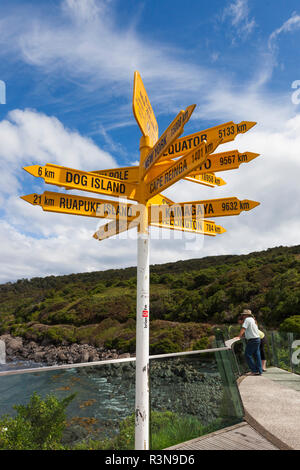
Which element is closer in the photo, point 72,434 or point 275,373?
point 72,434

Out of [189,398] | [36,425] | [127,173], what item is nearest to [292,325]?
[189,398]

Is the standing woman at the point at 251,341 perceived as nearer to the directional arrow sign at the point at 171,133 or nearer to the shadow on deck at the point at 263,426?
the shadow on deck at the point at 263,426

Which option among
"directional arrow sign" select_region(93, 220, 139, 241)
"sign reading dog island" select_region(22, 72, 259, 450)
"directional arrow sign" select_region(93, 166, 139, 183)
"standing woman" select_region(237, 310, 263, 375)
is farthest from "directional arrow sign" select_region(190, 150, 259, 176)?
"standing woman" select_region(237, 310, 263, 375)

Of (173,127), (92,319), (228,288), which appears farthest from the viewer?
(92,319)

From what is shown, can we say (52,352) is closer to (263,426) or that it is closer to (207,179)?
(263,426)

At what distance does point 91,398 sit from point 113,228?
5.82 feet

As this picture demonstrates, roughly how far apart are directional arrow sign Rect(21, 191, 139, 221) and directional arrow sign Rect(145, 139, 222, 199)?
11.3 inches

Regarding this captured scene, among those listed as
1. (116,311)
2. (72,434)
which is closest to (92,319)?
(116,311)

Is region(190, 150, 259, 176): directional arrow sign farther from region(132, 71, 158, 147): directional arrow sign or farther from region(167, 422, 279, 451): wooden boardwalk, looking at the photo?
region(167, 422, 279, 451): wooden boardwalk

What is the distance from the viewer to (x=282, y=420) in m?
4.31

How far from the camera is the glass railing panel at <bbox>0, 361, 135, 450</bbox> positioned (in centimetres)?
308

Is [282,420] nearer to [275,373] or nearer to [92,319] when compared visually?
[275,373]

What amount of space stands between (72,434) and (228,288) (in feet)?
119

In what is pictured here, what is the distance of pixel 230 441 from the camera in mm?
3887
